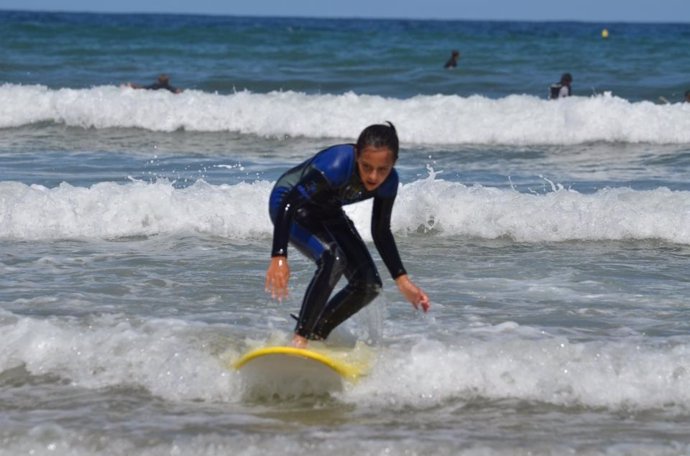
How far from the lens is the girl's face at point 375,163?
17.9 feet

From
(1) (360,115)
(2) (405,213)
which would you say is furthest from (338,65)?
(2) (405,213)

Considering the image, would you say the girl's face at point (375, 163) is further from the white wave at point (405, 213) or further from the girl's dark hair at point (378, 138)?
the white wave at point (405, 213)

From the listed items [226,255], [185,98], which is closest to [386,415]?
[226,255]

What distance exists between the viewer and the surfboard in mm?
5820

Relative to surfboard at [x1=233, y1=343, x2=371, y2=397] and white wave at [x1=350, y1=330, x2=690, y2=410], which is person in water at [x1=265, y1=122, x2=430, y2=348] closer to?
surfboard at [x1=233, y1=343, x2=371, y2=397]

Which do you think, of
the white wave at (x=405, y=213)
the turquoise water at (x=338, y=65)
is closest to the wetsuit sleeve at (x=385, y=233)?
the white wave at (x=405, y=213)

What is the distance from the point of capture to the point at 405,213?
423 inches

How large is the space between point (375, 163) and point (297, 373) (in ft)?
3.76

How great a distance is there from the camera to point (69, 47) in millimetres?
34188

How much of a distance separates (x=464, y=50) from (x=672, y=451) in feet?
105

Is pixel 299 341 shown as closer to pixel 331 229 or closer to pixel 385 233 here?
pixel 331 229

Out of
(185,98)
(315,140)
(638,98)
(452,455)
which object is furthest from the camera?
(638,98)

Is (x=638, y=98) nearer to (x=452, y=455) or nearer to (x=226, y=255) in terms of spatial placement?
(x=226, y=255)

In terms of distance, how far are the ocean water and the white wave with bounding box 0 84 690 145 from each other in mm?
51
